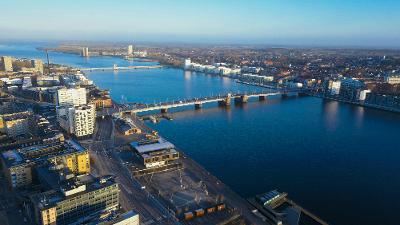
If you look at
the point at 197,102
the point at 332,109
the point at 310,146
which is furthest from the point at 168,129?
the point at 332,109

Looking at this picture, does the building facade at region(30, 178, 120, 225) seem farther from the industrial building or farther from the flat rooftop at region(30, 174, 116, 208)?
the industrial building

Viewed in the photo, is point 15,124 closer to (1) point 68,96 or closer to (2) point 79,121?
(2) point 79,121

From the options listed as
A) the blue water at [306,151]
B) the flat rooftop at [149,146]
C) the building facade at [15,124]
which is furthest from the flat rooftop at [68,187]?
the building facade at [15,124]

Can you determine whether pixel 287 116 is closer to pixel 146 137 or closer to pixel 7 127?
pixel 146 137

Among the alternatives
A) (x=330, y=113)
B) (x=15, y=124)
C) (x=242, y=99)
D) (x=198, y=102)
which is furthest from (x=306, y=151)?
A: (x=15, y=124)

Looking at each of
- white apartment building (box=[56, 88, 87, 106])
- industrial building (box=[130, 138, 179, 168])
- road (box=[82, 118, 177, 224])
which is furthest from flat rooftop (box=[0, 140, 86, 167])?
white apartment building (box=[56, 88, 87, 106])

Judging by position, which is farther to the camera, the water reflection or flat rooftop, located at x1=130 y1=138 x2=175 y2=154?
the water reflection
